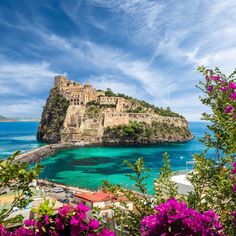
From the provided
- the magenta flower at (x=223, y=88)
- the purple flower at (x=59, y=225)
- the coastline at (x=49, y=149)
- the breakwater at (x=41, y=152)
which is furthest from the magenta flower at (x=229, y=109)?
the breakwater at (x=41, y=152)

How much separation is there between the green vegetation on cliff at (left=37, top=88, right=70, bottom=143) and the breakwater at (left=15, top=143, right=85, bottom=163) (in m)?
12.5

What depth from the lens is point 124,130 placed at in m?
94.9

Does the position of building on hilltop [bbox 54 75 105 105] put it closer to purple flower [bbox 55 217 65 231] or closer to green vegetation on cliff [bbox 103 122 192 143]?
green vegetation on cliff [bbox 103 122 192 143]

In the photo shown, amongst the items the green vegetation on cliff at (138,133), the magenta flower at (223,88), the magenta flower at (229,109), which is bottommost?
the magenta flower at (229,109)

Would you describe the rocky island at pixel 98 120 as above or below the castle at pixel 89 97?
below

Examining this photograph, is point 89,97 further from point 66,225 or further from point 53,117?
point 66,225

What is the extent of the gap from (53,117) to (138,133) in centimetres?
3450

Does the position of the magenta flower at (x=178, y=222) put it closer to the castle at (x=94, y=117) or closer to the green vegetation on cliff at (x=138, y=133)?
the castle at (x=94, y=117)

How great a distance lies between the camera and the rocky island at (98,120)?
94625mm

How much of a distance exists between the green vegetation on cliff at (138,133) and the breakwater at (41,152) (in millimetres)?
11791

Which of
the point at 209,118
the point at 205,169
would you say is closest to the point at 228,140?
the point at 205,169

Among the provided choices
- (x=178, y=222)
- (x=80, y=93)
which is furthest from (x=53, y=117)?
(x=178, y=222)

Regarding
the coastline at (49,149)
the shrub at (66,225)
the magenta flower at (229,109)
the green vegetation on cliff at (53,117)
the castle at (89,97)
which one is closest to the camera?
the shrub at (66,225)

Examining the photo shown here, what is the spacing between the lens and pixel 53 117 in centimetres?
10525
